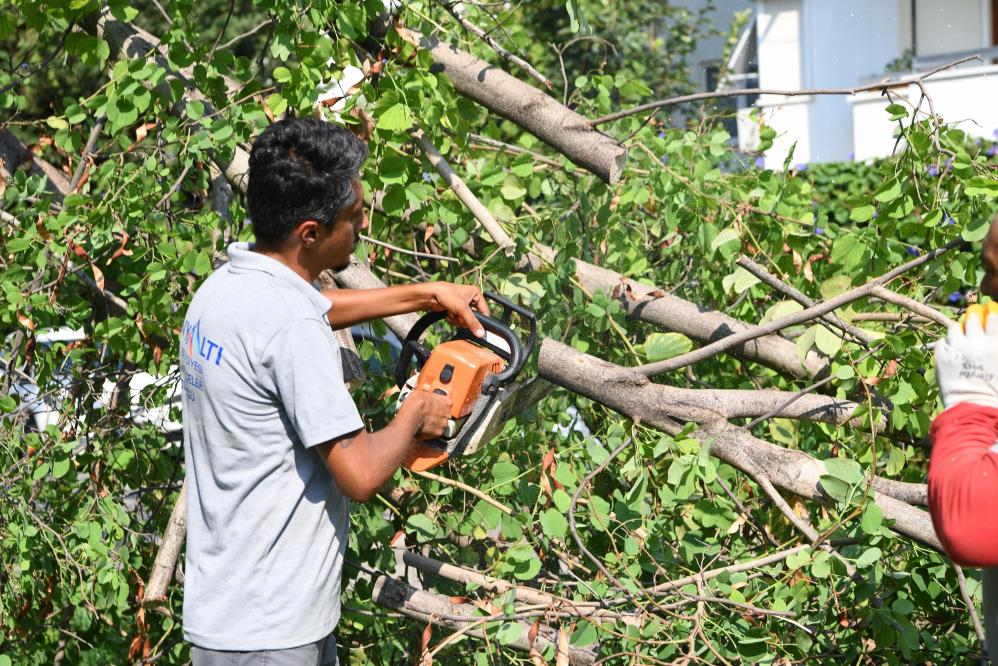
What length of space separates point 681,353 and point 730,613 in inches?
27.0

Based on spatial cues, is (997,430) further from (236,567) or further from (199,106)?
(199,106)

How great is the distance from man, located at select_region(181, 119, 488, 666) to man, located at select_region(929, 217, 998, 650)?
939 mm

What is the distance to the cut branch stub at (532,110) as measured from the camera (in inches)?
111

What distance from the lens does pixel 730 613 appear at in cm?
254

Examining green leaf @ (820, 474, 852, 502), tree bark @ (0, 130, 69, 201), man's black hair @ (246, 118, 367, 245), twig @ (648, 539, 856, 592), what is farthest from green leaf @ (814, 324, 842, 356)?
tree bark @ (0, 130, 69, 201)

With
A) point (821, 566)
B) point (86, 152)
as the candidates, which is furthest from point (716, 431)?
point (86, 152)

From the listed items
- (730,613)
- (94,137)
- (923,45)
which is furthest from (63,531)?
(923,45)

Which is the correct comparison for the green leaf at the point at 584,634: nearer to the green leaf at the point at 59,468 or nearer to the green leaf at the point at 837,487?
the green leaf at the point at 837,487

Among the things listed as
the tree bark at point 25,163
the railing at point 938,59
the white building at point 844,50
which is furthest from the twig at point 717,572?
the railing at point 938,59

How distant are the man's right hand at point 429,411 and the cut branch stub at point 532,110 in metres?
0.92

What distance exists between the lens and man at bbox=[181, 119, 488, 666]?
192cm

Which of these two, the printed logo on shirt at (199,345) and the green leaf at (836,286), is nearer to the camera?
the printed logo on shirt at (199,345)

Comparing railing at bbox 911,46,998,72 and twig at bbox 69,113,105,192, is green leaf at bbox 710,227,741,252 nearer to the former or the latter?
twig at bbox 69,113,105,192

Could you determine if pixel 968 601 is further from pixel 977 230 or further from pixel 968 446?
pixel 968 446
